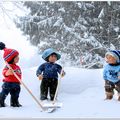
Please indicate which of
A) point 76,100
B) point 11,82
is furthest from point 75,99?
point 11,82

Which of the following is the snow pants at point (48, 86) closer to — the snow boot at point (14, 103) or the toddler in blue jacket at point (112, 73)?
the snow boot at point (14, 103)

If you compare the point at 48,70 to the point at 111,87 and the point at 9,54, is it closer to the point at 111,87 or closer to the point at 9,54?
the point at 9,54

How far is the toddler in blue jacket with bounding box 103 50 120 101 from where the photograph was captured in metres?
5.16

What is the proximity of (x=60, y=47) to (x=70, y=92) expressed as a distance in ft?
19.6

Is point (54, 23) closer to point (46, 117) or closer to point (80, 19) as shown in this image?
point (80, 19)

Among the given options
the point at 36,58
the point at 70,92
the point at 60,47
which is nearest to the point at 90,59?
the point at 60,47

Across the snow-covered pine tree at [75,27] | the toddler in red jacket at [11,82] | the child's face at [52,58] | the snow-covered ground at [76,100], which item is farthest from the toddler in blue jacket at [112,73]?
the snow-covered pine tree at [75,27]

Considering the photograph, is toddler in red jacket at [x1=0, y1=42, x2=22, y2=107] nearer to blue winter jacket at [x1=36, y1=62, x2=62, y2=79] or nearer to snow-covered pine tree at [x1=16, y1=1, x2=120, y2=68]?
blue winter jacket at [x1=36, y1=62, x2=62, y2=79]

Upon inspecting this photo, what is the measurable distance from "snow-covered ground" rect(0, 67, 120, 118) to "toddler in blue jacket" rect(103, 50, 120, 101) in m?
0.14

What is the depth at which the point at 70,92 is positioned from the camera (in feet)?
19.2

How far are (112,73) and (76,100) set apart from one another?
589mm

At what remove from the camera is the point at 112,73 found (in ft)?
17.0

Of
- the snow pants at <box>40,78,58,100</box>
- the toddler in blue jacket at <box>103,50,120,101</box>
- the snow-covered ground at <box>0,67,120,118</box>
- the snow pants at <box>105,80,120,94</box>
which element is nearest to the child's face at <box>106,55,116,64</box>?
the toddler in blue jacket at <box>103,50,120,101</box>

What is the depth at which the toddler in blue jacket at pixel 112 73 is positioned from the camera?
5.16 metres
